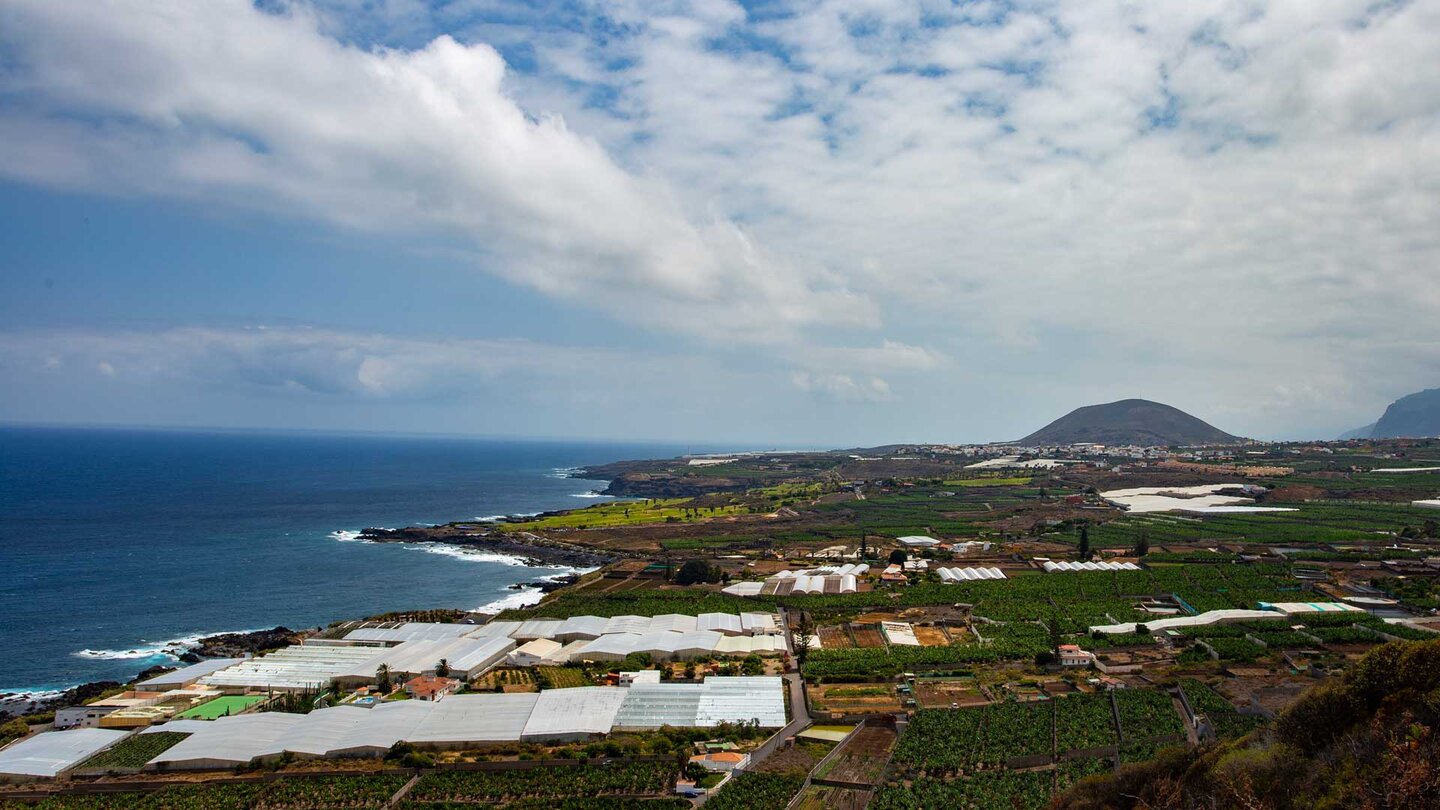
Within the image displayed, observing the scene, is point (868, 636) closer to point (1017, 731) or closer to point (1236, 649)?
point (1017, 731)

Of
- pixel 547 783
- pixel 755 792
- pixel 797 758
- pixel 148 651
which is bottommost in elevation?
pixel 148 651

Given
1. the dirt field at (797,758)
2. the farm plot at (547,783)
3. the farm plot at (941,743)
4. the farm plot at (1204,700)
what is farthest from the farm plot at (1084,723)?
the farm plot at (547,783)

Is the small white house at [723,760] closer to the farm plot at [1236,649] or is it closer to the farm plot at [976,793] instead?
the farm plot at [976,793]

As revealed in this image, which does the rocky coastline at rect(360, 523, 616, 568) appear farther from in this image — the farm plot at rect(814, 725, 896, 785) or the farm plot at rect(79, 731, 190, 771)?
the farm plot at rect(814, 725, 896, 785)

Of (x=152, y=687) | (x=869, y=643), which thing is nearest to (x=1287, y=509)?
(x=869, y=643)

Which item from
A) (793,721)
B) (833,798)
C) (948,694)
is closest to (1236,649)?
(948,694)

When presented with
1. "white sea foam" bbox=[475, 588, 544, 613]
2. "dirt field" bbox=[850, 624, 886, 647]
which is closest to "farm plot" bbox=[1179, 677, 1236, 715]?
"dirt field" bbox=[850, 624, 886, 647]

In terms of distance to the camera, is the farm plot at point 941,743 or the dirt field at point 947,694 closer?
the farm plot at point 941,743
